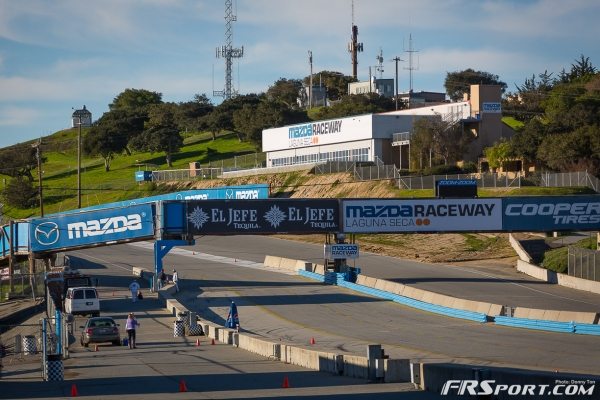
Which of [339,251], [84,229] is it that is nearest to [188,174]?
[84,229]

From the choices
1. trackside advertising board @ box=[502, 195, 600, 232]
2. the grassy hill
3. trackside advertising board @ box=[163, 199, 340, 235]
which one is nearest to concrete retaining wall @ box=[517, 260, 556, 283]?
trackside advertising board @ box=[502, 195, 600, 232]

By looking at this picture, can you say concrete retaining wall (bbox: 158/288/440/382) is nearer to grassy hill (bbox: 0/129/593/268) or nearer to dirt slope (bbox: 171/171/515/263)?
dirt slope (bbox: 171/171/515/263)

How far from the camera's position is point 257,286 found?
60.4 metres

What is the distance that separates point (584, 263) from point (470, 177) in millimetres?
25918

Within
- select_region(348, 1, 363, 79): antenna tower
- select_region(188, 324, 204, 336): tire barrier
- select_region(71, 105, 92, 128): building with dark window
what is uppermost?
select_region(348, 1, 363, 79): antenna tower

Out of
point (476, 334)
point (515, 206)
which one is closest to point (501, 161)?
point (515, 206)

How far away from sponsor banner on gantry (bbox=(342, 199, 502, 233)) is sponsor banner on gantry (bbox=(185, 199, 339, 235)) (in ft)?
5.91

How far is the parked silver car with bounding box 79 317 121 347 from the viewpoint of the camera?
3941 cm

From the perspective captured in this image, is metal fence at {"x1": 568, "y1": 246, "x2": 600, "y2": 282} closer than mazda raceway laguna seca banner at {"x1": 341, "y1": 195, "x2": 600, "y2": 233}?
Yes

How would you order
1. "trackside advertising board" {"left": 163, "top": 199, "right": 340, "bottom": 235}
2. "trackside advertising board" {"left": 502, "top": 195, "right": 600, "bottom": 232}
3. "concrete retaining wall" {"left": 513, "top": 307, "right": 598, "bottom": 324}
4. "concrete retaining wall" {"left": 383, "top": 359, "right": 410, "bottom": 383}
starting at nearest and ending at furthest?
"concrete retaining wall" {"left": 383, "top": 359, "right": 410, "bottom": 383} → "concrete retaining wall" {"left": 513, "top": 307, "right": 598, "bottom": 324} → "trackside advertising board" {"left": 163, "top": 199, "right": 340, "bottom": 235} → "trackside advertising board" {"left": 502, "top": 195, "right": 600, "bottom": 232}

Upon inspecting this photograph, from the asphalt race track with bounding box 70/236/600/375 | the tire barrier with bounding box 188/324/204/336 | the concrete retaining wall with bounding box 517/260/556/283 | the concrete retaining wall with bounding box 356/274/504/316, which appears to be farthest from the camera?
the concrete retaining wall with bounding box 517/260/556/283

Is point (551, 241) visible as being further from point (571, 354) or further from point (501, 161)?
point (571, 354)

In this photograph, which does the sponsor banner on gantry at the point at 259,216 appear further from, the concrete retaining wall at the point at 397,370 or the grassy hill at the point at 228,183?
the concrete retaining wall at the point at 397,370

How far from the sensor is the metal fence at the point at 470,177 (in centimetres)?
8081
